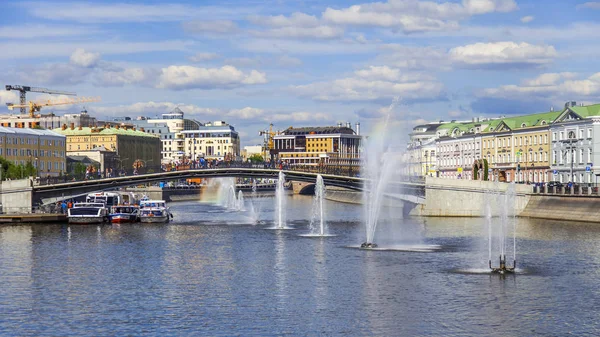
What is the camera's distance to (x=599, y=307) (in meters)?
51.2

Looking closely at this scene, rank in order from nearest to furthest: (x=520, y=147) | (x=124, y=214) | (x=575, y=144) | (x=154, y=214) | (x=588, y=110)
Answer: (x=124, y=214) < (x=154, y=214) < (x=588, y=110) < (x=575, y=144) < (x=520, y=147)

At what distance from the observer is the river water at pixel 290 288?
155 ft

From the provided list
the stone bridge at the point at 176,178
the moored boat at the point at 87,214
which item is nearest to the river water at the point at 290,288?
the moored boat at the point at 87,214

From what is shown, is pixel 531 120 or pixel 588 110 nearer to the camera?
pixel 588 110

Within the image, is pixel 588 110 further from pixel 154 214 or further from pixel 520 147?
pixel 154 214

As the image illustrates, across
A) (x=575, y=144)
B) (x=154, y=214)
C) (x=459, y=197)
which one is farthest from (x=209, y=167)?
(x=575, y=144)

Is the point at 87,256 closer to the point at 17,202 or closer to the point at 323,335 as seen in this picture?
the point at 323,335

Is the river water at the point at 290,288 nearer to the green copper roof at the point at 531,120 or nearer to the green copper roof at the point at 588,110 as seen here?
the green copper roof at the point at 588,110

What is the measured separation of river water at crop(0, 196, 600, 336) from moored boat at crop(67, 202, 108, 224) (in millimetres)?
24325

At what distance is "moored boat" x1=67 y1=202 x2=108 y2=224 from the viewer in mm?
116438

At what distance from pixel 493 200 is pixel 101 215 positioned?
42.7m

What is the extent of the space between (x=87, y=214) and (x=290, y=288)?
6420 centimetres

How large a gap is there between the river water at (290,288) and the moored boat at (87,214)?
2432cm

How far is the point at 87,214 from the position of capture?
388ft
